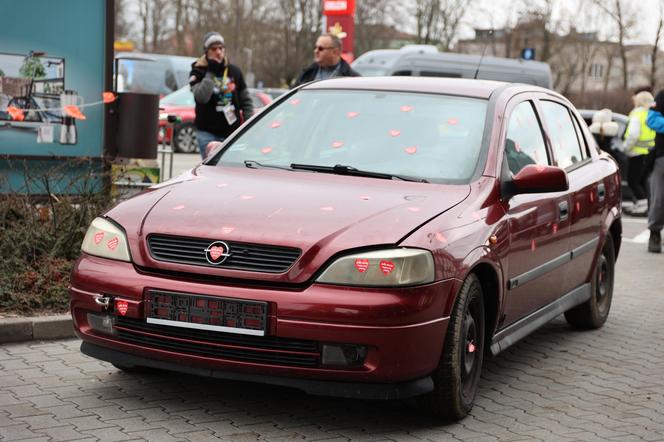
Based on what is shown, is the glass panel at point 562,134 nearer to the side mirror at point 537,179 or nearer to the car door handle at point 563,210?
the car door handle at point 563,210

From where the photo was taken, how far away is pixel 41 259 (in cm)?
765

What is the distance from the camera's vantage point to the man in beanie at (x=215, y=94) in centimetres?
1097

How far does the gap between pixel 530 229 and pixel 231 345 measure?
1.91 m

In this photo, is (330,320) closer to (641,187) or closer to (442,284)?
(442,284)

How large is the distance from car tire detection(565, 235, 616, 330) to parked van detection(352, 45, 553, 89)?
44.7 ft

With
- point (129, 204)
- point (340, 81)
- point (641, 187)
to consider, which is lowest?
point (641, 187)

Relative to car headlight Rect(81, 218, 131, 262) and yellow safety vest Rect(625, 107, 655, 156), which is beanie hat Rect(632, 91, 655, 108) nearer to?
yellow safety vest Rect(625, 107, 655, 156)

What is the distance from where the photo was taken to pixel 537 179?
18.6ft

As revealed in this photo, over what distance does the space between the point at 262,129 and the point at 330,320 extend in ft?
6.65

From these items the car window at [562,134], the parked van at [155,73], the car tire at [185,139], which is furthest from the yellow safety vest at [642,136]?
the parked van at [155,73]

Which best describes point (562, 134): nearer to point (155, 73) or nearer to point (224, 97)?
point (224, 97)

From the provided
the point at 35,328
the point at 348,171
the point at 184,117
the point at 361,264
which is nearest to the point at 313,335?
the point at 361,264


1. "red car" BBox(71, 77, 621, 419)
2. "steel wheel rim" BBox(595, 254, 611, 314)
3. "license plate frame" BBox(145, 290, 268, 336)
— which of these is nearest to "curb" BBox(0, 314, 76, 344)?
"red car" BBox(71, 77, 621, 419)

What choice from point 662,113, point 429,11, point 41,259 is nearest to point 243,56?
point 429,11
